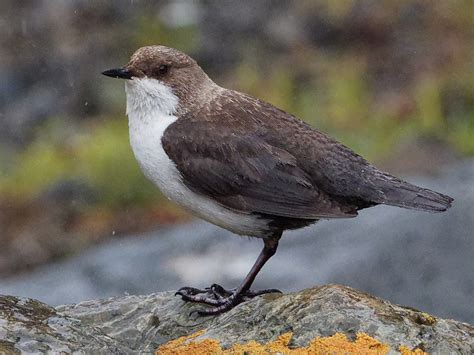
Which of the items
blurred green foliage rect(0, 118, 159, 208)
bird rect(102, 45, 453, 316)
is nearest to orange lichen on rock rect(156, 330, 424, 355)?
bird rect(102, 45, 453, 316)

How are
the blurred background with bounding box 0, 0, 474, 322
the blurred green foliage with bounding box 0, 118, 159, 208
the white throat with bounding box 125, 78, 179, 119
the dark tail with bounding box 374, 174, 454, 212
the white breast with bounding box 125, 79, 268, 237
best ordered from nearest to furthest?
the dark tail with bounding box 374, 174, 454, 212
the white breast with bounding box 125, 79, 268, 237
the white throat with bounding box 125, 78, 179, 119
the blurred background with bounding box 0, 0, 474, 322
the blurred green foliage with bounding box 0, 118, 159, 208

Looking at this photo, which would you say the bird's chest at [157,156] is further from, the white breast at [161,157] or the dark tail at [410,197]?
the dark tail at [410,197]

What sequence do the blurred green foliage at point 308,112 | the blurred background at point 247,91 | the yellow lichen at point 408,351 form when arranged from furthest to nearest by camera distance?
the blurred green foliage at point 308,112 < the blurred background at point 247,91 < the yellow lichen at point 408,351

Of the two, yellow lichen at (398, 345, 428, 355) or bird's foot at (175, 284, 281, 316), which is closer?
yellow lichen at (398, 345, 428, 355)

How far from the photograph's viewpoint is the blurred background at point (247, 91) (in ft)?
24.4

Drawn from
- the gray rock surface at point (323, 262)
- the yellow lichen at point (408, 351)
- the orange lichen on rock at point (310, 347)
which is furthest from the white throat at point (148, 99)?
the gray rock surface at point (323, 262)

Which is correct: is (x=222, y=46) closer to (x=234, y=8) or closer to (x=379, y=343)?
(x=234, y=8)

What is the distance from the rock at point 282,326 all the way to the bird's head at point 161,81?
48.6 inches

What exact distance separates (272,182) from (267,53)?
706 cm

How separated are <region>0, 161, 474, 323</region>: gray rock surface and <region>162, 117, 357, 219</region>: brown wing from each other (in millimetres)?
2074

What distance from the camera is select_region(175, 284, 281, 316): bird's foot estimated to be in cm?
489

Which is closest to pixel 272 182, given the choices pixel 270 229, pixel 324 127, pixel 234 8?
pixel 270 229

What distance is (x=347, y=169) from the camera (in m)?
5.13

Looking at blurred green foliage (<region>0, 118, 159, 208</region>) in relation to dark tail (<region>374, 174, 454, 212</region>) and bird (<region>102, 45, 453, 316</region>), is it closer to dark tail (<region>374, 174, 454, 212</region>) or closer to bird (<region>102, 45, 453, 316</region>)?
bird (<region>102, 45, 453, 316</region>)
